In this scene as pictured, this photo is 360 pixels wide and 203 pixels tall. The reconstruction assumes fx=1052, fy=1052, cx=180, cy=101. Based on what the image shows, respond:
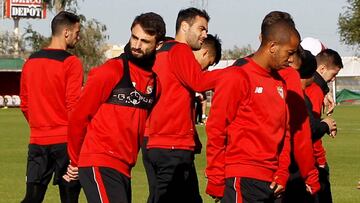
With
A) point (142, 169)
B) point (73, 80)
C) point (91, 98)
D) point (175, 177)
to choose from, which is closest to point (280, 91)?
point (91, 98)

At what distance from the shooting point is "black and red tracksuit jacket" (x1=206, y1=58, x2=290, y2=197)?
8234 millimetres

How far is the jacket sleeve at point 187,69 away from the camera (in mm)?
10172

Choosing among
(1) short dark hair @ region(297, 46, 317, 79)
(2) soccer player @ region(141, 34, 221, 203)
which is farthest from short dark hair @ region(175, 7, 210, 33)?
(1) short dark hair @ region(297, 46, 317, 79)

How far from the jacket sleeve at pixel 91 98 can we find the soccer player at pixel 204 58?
8.25 feet

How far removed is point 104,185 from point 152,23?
1.37 metres

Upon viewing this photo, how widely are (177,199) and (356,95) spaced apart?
79.9 metres

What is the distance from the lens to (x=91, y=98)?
8.37 metres

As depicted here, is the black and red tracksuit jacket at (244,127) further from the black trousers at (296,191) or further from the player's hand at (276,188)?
the black trousers at (296,191)

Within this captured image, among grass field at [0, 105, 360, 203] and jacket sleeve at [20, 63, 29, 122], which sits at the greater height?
jacket sleeve at [20, 63, 29, 122]

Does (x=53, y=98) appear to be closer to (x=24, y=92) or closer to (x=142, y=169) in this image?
(x=24, y=92)

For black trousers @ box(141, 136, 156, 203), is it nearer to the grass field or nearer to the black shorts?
the black shorts

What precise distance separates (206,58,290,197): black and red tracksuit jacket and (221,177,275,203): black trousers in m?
0.04

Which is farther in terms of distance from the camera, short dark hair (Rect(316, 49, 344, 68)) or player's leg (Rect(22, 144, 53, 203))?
player's leg (Rect(22, 144, 53, 203))

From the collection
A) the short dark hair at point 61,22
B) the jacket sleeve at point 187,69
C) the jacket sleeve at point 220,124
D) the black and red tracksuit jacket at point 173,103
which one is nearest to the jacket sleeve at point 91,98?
the jacket sleeve at point 220,124
